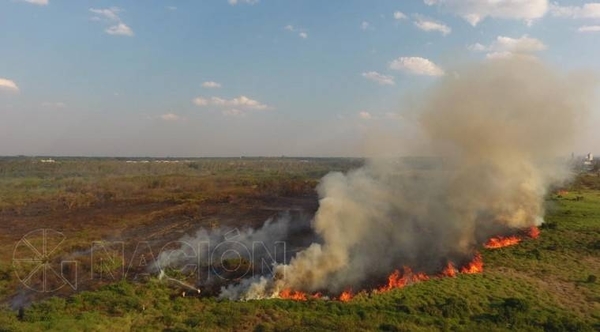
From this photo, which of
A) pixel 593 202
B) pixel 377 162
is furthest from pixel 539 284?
pixel 593 202

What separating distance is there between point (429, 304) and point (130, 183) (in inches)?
3730

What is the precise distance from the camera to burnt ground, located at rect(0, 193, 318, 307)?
3225 centimetres

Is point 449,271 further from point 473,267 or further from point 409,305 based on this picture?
point 409,305

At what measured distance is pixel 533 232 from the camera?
45469 millimetres

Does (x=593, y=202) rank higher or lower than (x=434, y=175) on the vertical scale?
lower

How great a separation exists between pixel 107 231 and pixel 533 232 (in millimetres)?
47193

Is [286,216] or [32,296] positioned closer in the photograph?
[32,296]

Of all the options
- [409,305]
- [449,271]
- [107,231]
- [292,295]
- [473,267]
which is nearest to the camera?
[409,305]

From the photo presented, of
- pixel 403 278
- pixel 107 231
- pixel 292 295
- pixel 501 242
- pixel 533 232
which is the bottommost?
pixel 107 231

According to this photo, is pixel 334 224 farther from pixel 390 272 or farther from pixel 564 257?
pixel 564 257

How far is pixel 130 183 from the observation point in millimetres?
107688

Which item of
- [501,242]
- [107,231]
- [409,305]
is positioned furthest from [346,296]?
[107,231]

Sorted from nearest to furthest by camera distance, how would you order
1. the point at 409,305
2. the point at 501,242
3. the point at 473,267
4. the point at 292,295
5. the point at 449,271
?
the point at 409,305 → the point at 292,295 → the point at 449,271 → the point at 473,267 → the point at 501,242

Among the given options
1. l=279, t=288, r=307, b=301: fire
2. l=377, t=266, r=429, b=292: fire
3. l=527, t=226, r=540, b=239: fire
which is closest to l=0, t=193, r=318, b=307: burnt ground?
l=279, t=288, r=307, b=301: fire
